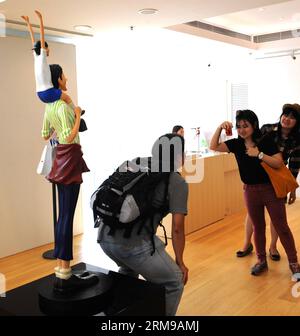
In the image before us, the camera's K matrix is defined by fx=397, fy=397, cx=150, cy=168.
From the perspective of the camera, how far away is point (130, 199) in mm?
1967

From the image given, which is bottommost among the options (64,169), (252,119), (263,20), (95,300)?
(95,300)

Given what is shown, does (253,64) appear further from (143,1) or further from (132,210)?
(132,210)

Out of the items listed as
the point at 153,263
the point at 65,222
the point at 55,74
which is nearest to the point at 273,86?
the point at 153,263

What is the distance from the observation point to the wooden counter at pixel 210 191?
4672 millimetres

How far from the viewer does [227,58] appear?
286 inches

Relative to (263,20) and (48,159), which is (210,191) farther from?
(48,159)

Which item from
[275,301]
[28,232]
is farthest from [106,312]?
[28,232]

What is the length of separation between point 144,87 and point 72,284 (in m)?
4.99

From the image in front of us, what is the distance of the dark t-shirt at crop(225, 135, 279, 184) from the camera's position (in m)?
3.14

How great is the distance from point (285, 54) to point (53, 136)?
219 inches

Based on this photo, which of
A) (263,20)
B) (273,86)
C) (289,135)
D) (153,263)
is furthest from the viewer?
(273,86)

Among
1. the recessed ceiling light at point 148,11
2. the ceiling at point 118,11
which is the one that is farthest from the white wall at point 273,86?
the recessed ceiling light at point 148,11

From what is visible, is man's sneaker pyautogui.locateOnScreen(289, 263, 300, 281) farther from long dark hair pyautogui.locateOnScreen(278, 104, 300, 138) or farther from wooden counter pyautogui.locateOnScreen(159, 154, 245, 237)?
wooden counter pyautogui.locateOnScreen(159, 154, 245, 237)

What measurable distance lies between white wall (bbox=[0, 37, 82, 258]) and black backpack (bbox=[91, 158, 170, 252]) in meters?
2.19
